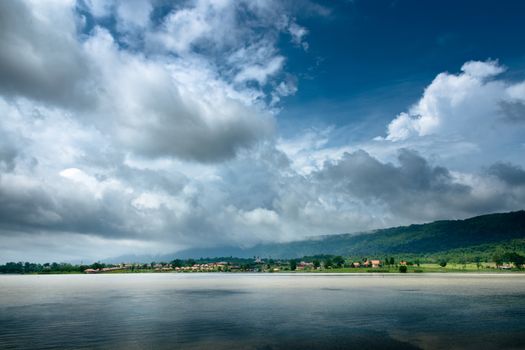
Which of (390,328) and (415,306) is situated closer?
(390,328)

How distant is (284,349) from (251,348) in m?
3.81

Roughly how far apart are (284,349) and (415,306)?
2182 inches

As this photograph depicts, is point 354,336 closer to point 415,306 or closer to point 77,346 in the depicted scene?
point 77,346

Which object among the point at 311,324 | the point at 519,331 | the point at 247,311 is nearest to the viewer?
the point at 519,331

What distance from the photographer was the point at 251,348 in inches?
1786

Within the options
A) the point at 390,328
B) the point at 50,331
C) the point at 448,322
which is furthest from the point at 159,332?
the point at 448,322

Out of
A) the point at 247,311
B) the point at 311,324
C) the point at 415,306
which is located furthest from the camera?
the point at 415,306

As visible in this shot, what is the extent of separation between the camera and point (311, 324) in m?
63.2

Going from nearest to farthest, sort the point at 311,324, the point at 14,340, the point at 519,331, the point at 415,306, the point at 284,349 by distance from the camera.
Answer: the point at 284,349 → the point at 14,340 → the point at 519,331 → the point at 311,324 → the point at 415,306

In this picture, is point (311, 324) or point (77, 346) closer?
point (77, 346)

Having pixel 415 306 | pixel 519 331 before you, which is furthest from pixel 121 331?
pixel 415 306

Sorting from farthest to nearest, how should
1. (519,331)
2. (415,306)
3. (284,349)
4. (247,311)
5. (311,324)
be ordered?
(415,306) → (247,311) → (311,324) → (519,331) → (284,349)

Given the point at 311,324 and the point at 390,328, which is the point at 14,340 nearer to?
the point at 311,324

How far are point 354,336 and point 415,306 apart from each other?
4352 centimetres
